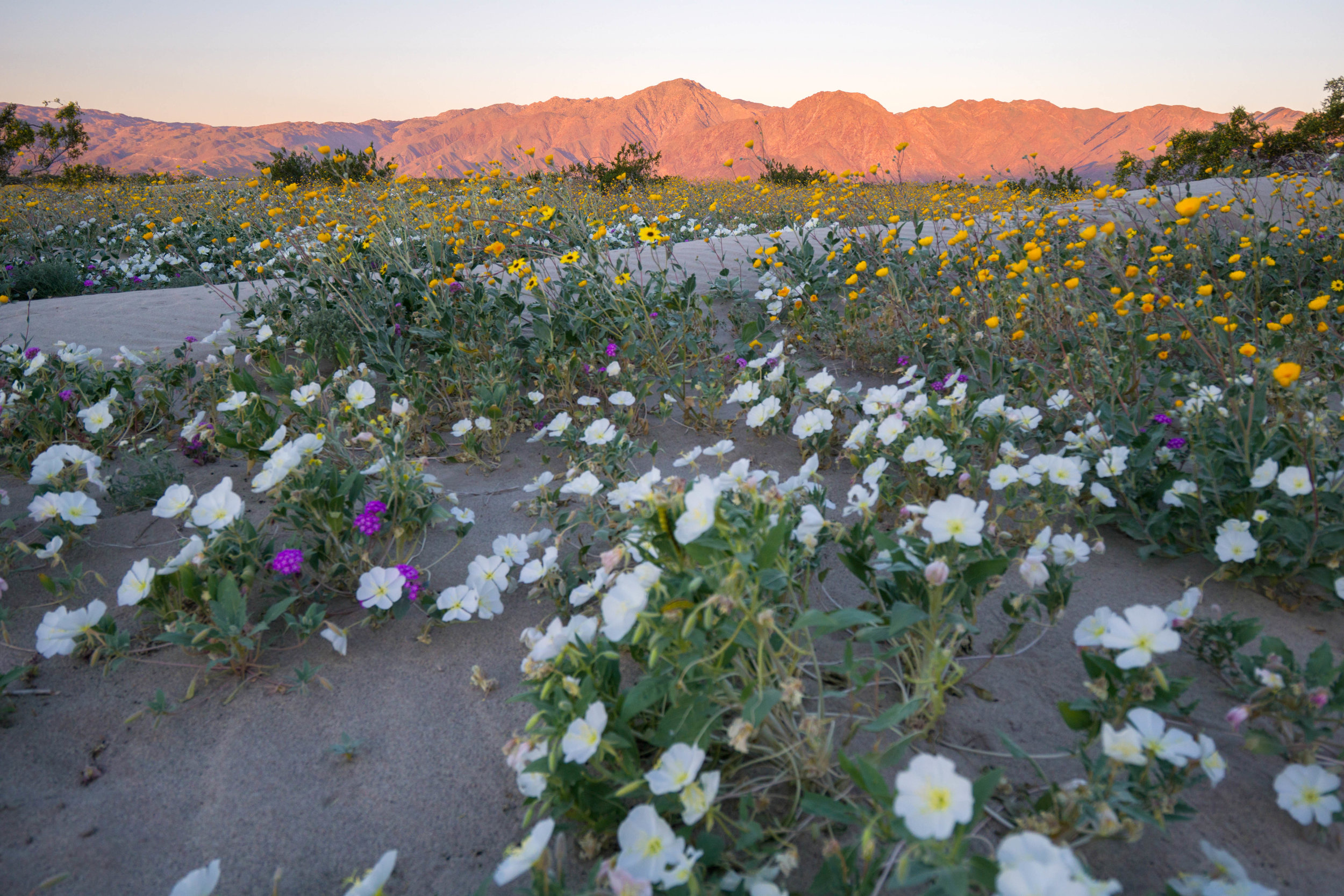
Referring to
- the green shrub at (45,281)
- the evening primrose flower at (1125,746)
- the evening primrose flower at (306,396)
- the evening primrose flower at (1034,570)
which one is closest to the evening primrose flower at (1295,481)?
the evening primrose flower at (1034,570)

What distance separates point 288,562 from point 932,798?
181 centimetres

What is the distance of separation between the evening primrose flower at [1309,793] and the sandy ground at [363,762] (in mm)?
83

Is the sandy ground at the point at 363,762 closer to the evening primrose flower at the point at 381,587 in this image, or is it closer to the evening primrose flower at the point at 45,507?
the evening primrose flower at the point at 381,587

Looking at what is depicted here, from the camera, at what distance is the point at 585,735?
127cm

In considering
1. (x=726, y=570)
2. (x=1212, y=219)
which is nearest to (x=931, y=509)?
(x=726, y=570)

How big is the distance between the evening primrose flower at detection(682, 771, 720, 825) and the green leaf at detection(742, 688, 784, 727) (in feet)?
0.38

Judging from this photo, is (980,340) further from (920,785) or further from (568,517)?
(920,785)

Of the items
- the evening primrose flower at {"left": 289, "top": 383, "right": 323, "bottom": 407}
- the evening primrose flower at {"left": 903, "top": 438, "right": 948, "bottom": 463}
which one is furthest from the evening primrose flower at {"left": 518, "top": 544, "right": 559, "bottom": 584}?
the evening primrose flower at {"left": 289, "top": 383, "right": 323, "bottom": 407}

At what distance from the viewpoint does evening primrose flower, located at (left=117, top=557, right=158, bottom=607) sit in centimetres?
187

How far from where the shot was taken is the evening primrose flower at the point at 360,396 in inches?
106

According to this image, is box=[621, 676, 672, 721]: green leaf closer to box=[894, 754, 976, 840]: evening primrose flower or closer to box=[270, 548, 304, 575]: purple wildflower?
box=[894, 754, 976, 840]: evening primrose flower

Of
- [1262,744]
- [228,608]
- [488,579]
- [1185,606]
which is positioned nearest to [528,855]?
[488,579]

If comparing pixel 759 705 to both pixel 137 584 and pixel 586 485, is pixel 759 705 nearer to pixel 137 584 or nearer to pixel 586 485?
pixel 586 485

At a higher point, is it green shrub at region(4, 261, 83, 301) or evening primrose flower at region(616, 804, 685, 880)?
green shrub at region(4, 261, 83, 301)
